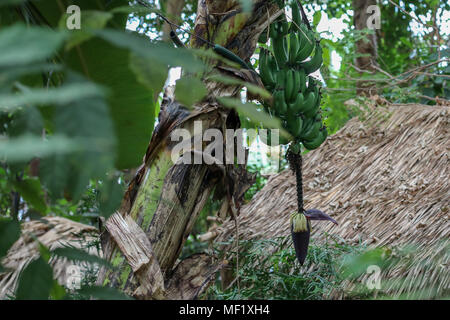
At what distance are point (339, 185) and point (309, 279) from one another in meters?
0.78

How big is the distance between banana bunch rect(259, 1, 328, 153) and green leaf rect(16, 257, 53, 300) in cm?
94

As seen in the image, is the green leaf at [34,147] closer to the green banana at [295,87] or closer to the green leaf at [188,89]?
the green leaf at [188,89]

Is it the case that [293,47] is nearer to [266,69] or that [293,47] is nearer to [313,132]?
[266,69]

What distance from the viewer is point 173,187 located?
111 cm

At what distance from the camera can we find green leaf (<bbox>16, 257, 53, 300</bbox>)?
361 mm

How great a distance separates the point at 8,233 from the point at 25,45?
25cm

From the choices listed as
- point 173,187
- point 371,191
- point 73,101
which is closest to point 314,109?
point 173,187

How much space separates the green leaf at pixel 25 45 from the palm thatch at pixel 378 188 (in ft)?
3.81

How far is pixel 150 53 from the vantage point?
9.4 inches

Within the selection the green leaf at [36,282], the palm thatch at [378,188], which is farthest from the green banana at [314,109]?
the green leaf at [36,282]

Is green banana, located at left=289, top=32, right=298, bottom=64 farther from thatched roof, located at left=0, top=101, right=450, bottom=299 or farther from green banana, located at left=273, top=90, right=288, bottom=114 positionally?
thatched roof, located at left=0, top=101, right=450, bottom=299

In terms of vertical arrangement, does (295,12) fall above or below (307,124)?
above
